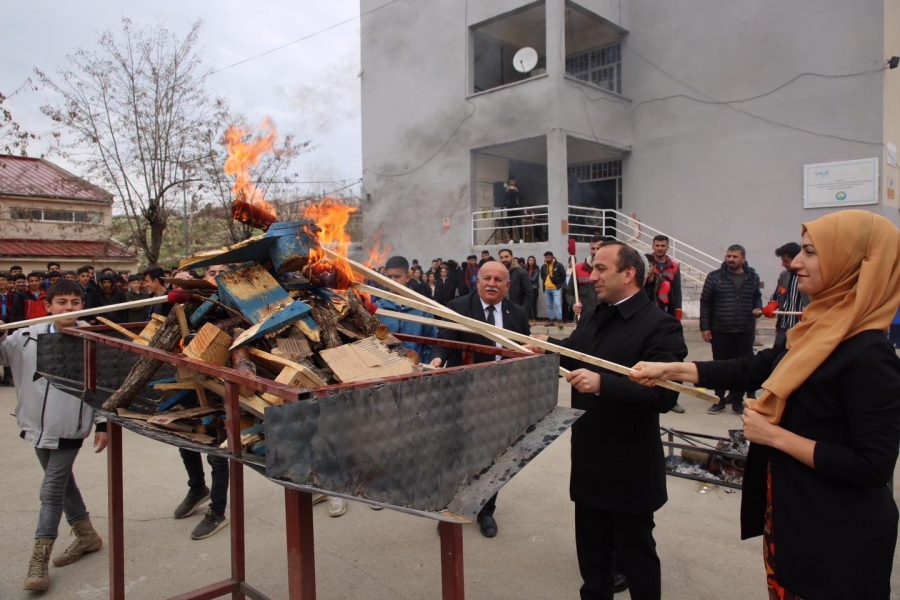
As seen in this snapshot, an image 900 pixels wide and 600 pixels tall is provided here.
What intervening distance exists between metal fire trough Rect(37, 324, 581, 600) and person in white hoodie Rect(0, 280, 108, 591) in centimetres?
113

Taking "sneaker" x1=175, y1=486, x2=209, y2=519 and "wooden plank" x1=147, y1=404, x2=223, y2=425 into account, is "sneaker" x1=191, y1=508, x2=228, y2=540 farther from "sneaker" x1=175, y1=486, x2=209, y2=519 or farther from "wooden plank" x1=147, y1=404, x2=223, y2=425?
"wooden plank" x1=147, y1=404, x2=223, y2=425

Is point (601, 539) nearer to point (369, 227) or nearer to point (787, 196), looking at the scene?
point (787, 196)

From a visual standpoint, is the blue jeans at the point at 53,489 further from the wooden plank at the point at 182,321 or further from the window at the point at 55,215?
the window at the point at 55,215

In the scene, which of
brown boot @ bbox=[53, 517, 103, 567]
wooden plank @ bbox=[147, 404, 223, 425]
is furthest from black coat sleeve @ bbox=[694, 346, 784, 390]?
brown boot @ bbox=[53, 517, 103, 567]

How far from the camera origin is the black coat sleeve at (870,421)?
1.65 meters

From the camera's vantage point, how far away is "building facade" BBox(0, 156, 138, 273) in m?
17.2

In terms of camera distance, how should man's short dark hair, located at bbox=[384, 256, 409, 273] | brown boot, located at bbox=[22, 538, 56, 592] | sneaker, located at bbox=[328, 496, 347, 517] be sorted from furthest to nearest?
man's short dark hair, located at bbox=[384, 256, 409, 273] < sneaker, located at bbox=[328, 496, 347, 517] < brown boot, located at bbox=[22, 538, 56, 592]

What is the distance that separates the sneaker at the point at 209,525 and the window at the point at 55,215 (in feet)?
45.0

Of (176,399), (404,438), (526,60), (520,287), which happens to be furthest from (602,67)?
(404,438)

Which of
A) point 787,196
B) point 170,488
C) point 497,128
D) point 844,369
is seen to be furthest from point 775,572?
point 497,128

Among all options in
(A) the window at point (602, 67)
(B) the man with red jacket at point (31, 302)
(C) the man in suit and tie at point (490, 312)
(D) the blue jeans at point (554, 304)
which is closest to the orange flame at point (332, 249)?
(C) the man in suit and tie at point (490, 312)

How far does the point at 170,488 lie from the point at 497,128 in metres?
12.1

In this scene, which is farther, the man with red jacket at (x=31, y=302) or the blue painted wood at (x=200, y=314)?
the man with red jacket at (x=31, y=302)

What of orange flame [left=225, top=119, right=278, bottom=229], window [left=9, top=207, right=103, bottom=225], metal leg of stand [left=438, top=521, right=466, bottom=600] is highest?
window [left=9, top=207, right=103, bottom=225]
